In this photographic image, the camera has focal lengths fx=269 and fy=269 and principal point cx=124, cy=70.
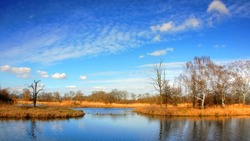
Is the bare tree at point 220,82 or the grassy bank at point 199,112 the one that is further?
the bare tree at point 220,82

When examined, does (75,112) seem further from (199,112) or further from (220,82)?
(220,82)

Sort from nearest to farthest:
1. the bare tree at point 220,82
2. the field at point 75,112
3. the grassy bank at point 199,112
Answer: the field at point 75,112
the grassy bank at point 199,112
the bare tree at point 220,82

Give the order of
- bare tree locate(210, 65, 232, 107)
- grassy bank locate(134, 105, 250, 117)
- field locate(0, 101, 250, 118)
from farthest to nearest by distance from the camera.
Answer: bare tree locate(210, 65, 232, 107)
grassy bank locate(134, 105, 250, 117)
field locate(0, 101, 250, 118)

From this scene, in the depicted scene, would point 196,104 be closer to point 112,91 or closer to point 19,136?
point 19,136

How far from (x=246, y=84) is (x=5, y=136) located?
5879 cm

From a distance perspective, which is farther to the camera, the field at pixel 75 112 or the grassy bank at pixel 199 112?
the grassy bank at pixel 199 112

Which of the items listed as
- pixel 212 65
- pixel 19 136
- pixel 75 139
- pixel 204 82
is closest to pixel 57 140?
pixel 75 139

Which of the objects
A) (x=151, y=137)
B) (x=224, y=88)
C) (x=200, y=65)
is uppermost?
(x=200, y=65)

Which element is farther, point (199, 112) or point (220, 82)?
point (220, 82)

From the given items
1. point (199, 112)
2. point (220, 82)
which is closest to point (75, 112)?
point (199, 112)

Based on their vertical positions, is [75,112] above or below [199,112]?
above

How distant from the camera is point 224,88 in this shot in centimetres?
6106

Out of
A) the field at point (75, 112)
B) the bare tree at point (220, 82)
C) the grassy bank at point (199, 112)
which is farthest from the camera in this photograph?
the bare tree at point (220, 82)

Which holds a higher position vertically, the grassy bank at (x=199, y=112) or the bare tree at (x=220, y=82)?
the bare tree at (x=220, y=82)
